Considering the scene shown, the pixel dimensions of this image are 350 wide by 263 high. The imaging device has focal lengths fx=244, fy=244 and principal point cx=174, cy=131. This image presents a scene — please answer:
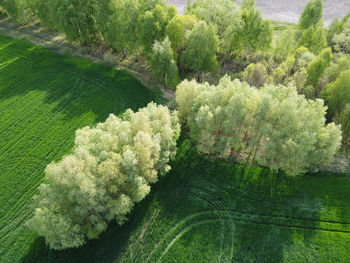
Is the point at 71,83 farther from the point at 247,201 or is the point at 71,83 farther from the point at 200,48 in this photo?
the point at 247,201

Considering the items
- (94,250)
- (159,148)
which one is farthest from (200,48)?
(94,250)

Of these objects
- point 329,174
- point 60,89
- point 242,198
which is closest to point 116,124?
point 242,198

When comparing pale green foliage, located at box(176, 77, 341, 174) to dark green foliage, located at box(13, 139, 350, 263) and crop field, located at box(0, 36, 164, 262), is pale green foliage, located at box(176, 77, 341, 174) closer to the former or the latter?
dark green foliage, located at box(13, 139, 350, 263)

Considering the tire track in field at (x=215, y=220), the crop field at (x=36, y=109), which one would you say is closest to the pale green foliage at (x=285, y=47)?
the crop field at (x=36, y=109)

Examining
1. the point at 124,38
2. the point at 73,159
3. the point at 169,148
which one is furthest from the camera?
the point at 124,38

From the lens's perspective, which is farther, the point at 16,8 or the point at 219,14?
the point at 16,8

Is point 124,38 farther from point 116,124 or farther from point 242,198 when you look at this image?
point 242,198
